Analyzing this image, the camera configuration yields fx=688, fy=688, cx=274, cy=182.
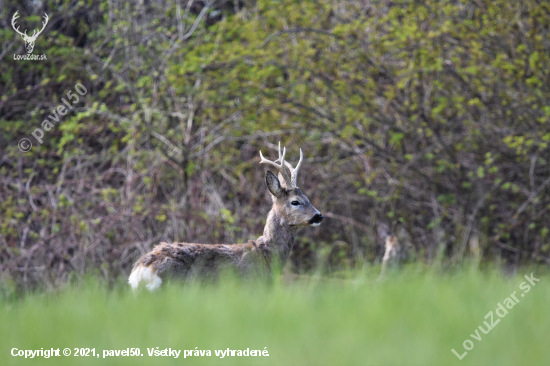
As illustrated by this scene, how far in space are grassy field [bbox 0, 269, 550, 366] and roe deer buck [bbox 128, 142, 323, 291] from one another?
54cm

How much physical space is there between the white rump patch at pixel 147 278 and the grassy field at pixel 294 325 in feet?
1.40

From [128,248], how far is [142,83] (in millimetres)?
2305

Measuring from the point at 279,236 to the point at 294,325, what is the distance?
8.93 feet

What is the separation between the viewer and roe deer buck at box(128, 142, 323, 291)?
513 centimetres

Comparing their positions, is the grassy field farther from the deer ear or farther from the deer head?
the deer ear

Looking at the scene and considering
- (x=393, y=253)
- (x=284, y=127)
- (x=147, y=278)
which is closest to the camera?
(x=147, y=278)

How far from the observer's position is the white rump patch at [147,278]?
5.05 metres

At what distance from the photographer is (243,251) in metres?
5.83
